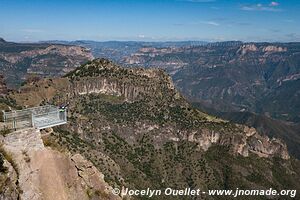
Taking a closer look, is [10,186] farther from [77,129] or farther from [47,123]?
[77,129]

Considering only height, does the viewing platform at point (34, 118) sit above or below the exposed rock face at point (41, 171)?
above

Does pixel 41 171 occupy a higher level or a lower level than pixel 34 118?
lower

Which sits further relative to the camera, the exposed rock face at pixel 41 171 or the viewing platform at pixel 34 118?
the viewing platform at pixel 34 118

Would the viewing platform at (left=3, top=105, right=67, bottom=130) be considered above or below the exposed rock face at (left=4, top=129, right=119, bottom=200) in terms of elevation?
above

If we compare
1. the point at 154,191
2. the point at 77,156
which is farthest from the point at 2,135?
the point at 154,191

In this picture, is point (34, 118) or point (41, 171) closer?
point (41, 171)
